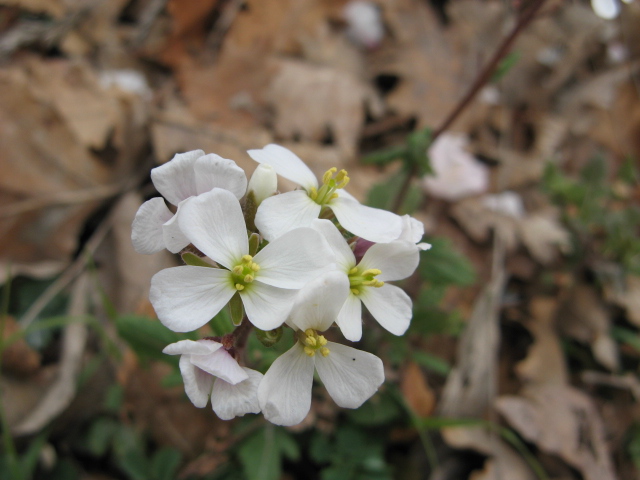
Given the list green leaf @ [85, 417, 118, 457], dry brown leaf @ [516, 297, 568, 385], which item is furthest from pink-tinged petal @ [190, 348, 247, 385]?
Answer: dry brown leaf @ [516, 297, 568, 385]

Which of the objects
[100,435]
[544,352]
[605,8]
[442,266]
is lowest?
[100,435]

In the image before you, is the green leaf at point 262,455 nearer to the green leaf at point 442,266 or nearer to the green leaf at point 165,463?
the green leaf at point 165,463

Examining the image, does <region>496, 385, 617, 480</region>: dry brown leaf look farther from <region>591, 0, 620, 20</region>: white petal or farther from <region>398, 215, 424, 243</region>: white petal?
<region>591, 0, 620, 20</region>: white petal

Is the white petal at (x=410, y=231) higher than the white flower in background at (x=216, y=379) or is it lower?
higher

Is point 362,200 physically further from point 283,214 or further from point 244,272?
point 244,272

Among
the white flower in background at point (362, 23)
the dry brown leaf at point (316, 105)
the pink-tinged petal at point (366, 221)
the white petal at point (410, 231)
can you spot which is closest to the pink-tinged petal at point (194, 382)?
the pink-tinged petal at point (366, 221)

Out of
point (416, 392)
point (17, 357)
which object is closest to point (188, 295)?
point (17, 357)
